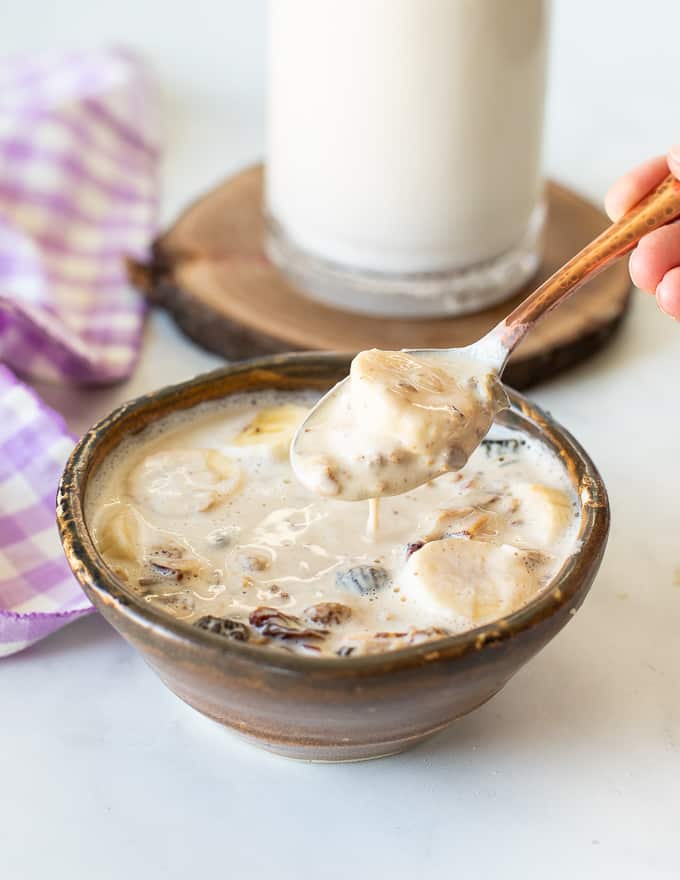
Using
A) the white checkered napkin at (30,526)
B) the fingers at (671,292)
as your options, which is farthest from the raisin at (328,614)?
the fingers at (671,292)

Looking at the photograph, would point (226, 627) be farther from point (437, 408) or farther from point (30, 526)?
point (30, 526)

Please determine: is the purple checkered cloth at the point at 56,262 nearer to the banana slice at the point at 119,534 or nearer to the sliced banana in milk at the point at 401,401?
the banana slice at the point at 119,534

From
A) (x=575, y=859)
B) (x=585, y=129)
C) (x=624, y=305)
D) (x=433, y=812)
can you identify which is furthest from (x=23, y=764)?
(x=585, y=129)

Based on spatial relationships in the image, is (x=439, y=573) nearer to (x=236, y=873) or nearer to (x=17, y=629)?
(x=236, y=873)

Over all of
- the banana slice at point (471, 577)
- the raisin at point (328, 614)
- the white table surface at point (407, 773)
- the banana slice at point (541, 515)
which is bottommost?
the white table surface at point (407, 773)

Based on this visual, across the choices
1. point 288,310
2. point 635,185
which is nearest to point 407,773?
point 635,185

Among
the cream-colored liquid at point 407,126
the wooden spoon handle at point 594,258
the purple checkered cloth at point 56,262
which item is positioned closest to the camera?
the wooden spoon handle at point 594,258

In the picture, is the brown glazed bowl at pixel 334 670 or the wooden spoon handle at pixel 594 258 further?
the wooden spoon handle at pixel 594 258
